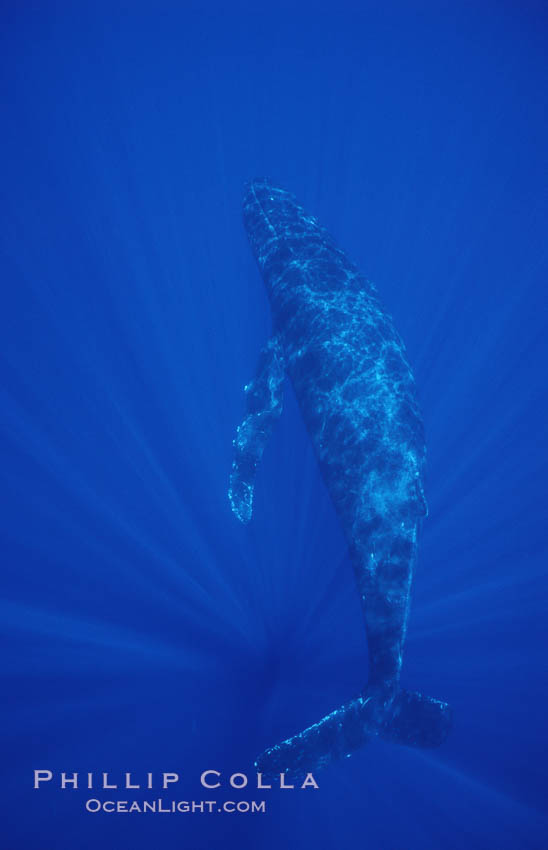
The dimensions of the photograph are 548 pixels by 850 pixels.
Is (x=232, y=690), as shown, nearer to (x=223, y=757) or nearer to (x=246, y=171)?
(x=223, y=757)

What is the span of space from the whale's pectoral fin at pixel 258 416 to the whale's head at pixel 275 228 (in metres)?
1.87

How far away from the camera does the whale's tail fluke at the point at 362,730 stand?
19.4 feet

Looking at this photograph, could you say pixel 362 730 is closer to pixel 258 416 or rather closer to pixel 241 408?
pixel 258 416

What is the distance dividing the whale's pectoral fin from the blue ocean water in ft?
6.62

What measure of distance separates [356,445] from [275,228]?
5947 mm

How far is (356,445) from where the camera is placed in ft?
23.0

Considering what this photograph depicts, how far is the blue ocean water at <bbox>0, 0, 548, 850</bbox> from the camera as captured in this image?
30.7ft

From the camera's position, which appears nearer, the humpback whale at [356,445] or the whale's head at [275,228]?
the humpback whale at [356,445]

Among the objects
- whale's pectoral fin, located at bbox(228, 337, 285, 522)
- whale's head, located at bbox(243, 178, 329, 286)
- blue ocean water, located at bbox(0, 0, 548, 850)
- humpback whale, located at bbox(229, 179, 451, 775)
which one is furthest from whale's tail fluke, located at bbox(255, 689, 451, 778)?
whale's head, located at bbox(243, 178, 329, 286)

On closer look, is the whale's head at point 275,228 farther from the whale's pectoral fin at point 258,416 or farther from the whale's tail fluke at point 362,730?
the whale's tail fluke at point 362,730

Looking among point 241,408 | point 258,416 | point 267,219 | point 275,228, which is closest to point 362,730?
point 258,416

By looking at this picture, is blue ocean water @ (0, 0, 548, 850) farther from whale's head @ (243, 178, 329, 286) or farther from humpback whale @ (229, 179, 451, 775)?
humpback whale @ (229, 179, 451, 775)

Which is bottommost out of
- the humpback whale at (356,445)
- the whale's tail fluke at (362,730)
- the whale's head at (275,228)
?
the whale's tail fluke at (362,730)

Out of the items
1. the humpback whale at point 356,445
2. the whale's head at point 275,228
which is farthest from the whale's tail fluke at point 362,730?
the whale's head at point 275,228
